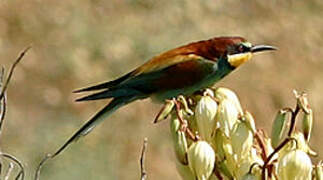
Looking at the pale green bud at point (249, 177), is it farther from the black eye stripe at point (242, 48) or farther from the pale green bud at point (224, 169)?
the black eye stripe at point (242, 48)

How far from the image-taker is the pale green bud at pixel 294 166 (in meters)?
2.01

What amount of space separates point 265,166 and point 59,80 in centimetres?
645

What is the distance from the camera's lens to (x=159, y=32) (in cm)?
926

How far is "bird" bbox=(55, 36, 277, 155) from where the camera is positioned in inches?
130

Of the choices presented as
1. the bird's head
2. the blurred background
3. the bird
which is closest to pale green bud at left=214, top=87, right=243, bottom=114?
the bird's head

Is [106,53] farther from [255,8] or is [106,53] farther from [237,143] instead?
[237,143]

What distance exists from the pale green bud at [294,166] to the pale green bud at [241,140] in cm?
7

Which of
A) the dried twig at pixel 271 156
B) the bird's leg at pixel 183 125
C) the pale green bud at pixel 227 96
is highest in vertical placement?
the pale green bud at pixel 227 96

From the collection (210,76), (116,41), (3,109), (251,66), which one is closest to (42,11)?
(116,41)

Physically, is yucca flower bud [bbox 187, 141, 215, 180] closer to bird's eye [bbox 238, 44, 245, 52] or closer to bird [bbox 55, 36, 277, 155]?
bird's eye [bbox 238, 44, 245, 52]

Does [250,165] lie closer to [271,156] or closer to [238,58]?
[271,156]

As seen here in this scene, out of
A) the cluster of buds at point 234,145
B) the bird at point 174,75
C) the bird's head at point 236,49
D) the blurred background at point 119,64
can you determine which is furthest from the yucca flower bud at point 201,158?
the blurred background at point 119,64

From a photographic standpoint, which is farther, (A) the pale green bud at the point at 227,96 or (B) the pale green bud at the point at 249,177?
(A) the pale green bud at the point at 227,96

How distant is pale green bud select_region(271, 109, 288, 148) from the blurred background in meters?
4.88
